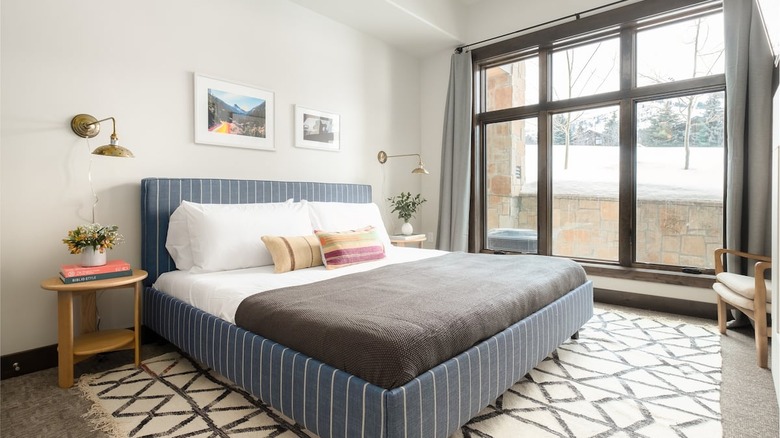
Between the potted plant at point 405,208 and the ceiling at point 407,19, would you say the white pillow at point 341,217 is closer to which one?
the potted plant at point 405,208

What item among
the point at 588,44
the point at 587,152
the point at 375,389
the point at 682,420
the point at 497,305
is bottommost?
the point at 682,420

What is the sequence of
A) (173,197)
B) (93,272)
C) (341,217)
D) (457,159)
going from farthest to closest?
(457,159) → (341,217) → (173,197) → (93,272)

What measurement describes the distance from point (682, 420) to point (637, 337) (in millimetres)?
1160

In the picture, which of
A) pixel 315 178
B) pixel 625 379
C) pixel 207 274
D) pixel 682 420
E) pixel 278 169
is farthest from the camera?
pixel 315 178

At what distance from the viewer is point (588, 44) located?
3971 mm

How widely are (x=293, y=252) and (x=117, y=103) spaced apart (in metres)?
1.52

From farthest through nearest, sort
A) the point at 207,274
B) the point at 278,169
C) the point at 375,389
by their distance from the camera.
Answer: the point at 278,169, the point at 207,274, the point at 375,389

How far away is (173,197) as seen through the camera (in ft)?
9.11

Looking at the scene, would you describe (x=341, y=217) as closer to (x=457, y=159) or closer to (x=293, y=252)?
(x=293, y=252)

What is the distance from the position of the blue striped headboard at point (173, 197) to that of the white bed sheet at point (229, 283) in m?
0.19

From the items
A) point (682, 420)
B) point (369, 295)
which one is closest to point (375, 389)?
point (369, 295)

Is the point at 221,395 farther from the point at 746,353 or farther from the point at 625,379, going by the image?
the point at 746,353

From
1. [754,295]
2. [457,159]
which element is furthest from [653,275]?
[457,159]

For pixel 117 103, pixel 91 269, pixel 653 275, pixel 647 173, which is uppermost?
pixel 117 103
